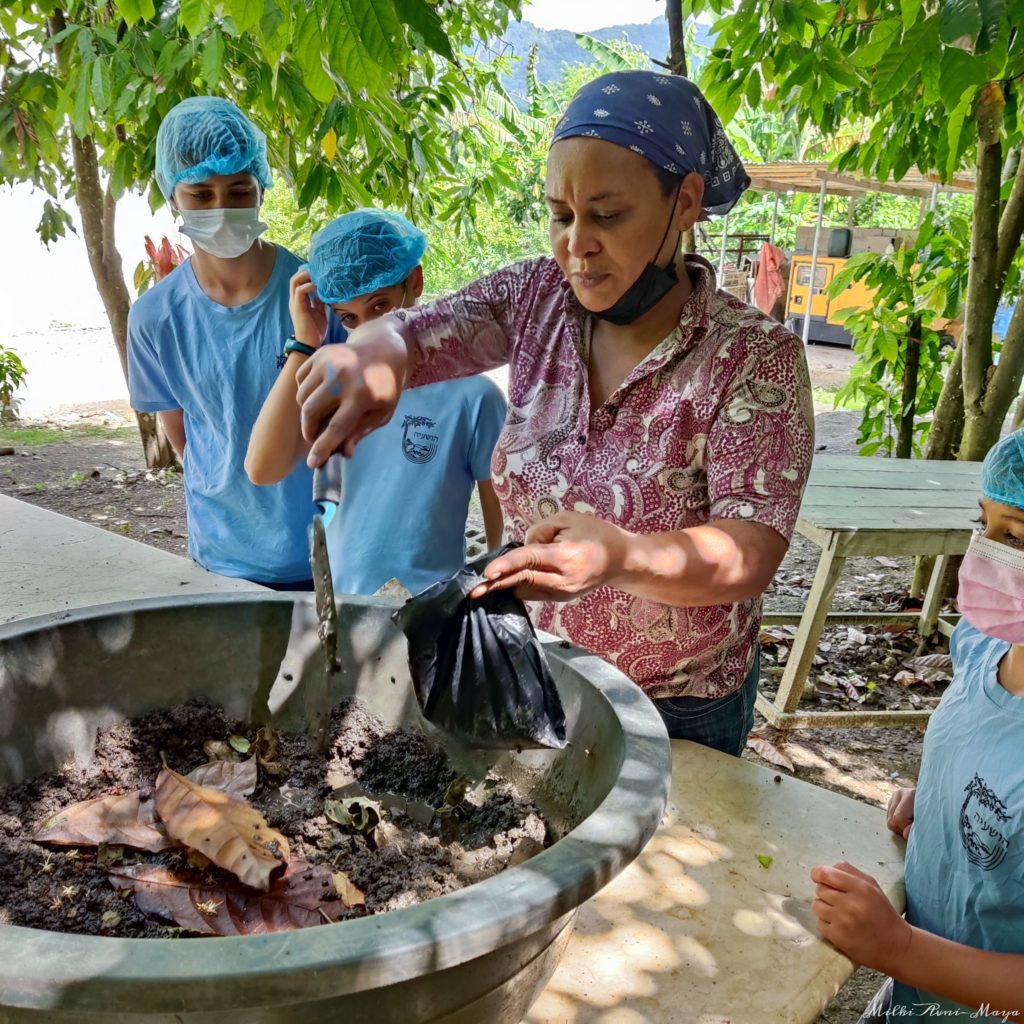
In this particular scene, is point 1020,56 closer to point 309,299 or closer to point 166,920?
point 309,299

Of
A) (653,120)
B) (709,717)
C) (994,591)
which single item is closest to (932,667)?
(709,717)

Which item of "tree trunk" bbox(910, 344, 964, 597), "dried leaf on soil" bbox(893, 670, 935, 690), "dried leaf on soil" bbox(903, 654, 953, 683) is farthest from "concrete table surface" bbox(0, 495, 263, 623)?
"tree trunk" bbox(910, 344, 964, 597)

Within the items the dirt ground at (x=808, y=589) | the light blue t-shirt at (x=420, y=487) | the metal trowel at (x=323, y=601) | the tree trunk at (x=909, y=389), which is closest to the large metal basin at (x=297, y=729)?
the metal trowel at (x=323, y=601)

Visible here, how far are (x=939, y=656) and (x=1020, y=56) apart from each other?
321cm

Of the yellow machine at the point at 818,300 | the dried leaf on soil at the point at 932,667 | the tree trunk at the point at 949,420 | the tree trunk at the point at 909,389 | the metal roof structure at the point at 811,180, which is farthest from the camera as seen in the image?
the yellow machine at the point at 818,300

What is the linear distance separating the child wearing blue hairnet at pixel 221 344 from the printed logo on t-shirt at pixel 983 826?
5.45 ft

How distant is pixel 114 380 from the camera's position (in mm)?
11500

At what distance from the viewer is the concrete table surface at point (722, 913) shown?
1014 mm

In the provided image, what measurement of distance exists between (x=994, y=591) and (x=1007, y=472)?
6.8 inches

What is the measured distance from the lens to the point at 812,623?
354 centimetres

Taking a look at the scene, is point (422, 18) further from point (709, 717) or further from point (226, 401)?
point (226, 401)

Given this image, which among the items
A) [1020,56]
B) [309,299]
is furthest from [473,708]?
[1020,56]

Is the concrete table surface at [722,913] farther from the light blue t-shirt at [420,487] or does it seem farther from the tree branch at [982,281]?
the tree branch at [982,281]

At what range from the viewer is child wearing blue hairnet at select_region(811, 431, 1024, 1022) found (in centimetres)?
117
